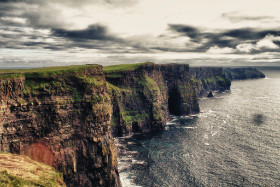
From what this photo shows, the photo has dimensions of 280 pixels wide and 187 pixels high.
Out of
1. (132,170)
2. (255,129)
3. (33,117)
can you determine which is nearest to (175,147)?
(132,170)

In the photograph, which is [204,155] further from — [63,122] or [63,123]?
[63,122]

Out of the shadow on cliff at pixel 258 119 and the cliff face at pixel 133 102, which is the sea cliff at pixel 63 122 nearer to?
the cliff face at pixel 133 102

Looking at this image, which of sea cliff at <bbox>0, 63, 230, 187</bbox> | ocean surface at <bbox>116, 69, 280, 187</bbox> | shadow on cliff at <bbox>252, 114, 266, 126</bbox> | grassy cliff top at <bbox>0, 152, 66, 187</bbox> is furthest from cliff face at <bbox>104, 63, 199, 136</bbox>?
grassy cliff top at <bbox>0, 152, 66, 187</bbox>

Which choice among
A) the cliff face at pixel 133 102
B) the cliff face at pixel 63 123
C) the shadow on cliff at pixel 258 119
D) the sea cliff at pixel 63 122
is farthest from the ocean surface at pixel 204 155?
the sea cliff at pixel 63 122

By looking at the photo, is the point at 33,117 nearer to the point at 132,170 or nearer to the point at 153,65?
the point at 132,170

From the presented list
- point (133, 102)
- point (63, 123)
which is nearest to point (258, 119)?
point (133, 102)
